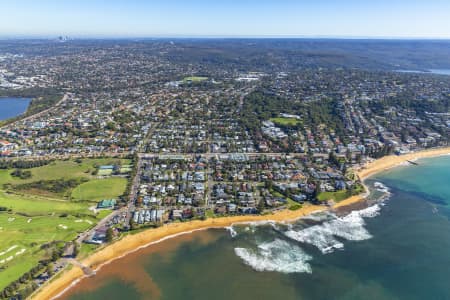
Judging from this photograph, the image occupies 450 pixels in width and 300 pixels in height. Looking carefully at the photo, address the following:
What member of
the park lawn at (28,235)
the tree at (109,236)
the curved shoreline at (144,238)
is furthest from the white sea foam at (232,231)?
the park lawn at (28,235)

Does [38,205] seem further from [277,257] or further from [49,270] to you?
[277,257]

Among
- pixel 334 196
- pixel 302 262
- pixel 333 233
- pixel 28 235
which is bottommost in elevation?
pixel 302 262

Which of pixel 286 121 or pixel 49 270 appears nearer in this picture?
pixel 49 270

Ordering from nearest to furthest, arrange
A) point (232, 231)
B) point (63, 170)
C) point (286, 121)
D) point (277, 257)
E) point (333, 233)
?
point (277, 257)
point (333, 233)
point (232, 231)
point (63, 170)
point (286, 121)

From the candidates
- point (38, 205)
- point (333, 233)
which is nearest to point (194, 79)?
point (38, 205)

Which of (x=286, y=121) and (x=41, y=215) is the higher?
(x=286, y=121)

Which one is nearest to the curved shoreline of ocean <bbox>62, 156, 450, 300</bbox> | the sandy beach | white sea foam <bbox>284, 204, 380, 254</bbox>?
ocean <bbox>62, 156, 450, 300</bbox>

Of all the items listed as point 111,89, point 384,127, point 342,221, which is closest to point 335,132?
point 384,127
